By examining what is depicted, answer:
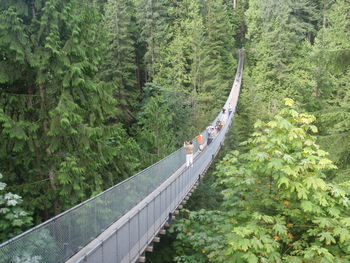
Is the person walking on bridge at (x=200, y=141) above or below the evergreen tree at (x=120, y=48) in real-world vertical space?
below

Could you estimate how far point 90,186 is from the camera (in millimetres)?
9094

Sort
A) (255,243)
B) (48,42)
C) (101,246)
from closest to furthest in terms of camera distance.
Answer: (255,243) < (101,246) < (48,42)

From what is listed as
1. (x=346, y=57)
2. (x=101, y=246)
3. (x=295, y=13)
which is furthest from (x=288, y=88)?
(x=101, y=246)

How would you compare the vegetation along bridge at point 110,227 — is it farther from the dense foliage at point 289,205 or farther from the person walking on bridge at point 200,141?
the person walking on bridge at point 200,141

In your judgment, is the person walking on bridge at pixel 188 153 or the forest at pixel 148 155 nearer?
the forest at pixel 148 155

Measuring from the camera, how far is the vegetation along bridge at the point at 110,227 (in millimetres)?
4588

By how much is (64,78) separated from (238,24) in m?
42.9

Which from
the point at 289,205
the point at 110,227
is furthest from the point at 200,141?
the point at 289,205

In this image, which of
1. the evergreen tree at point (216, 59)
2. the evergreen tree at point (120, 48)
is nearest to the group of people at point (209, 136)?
the evergreen tree at point (216, 59)

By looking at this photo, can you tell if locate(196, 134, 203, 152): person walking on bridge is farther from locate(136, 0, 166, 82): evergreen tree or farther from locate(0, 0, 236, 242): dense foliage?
locate(136, 0, 166, 82): evergreen tree

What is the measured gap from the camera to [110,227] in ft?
22.5

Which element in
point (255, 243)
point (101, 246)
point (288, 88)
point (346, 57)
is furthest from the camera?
point (288, 88)

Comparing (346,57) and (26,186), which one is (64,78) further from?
(346,57)

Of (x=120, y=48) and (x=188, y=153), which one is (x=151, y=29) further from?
(x=188, y=153)
